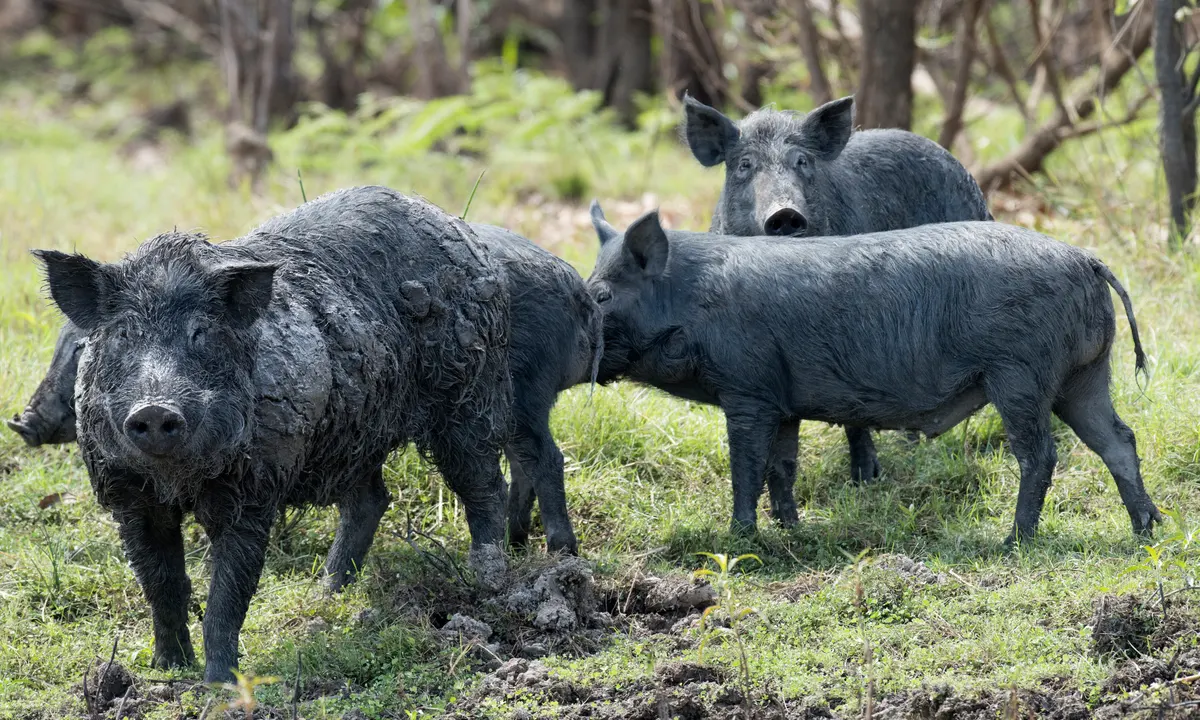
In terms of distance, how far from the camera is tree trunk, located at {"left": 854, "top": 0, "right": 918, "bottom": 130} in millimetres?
8719

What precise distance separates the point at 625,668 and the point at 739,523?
4.31 ft

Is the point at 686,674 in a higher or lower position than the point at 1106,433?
lower

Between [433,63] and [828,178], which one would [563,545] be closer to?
[828,178]

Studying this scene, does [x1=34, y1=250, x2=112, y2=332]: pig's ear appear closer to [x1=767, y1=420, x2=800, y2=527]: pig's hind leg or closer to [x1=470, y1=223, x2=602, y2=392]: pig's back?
[x1=470, y1=223, x2=602, y2=392]: pig's back

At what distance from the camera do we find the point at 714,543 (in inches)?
222

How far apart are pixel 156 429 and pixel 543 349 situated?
1.87 meters

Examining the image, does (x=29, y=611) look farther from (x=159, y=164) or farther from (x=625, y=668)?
(x=159, y=164)

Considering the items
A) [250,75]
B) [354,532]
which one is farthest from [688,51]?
[354,532]

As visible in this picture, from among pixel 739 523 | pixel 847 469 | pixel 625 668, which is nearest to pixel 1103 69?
pixel 847 469

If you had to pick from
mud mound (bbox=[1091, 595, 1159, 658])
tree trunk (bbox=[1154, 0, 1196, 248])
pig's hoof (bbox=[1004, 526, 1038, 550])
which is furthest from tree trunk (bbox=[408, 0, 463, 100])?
mud mound (bbox=[1091, 595, 1159, 658])

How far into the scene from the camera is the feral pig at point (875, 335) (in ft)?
17.5

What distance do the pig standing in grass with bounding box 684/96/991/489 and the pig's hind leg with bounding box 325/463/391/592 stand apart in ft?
6.71

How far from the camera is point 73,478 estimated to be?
6375mm

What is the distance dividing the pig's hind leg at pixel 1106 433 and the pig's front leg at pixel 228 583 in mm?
3108
